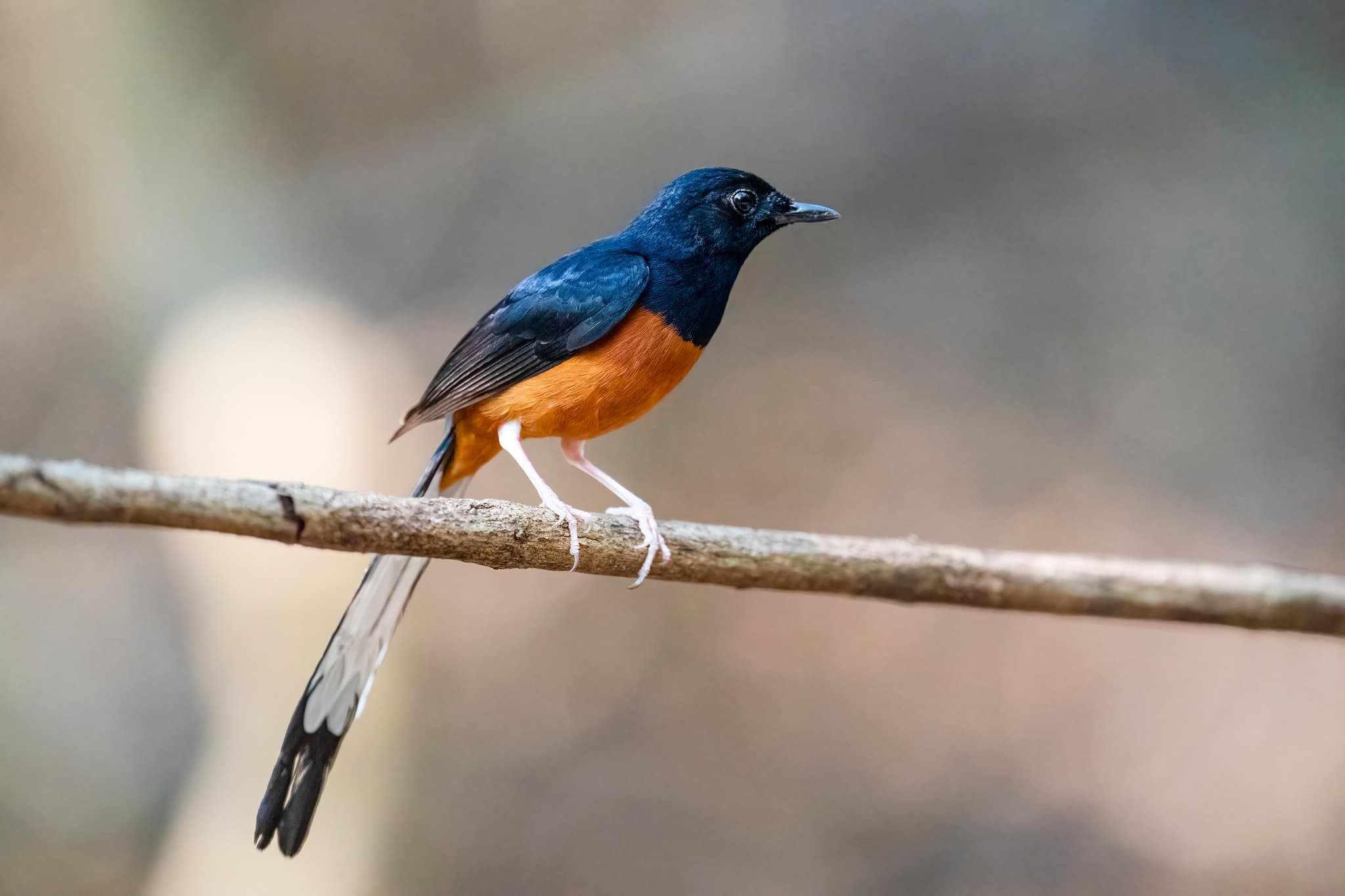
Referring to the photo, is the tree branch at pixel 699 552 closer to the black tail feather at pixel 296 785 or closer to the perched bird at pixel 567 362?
the perched bird at pixel 567 362

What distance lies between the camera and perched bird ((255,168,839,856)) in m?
2.17

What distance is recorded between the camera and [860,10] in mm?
4324

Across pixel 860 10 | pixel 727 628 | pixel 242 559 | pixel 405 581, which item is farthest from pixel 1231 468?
pixel 242 559

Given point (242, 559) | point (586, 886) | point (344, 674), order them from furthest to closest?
point (242, 559) < point (586, 886) < point (344, 674)

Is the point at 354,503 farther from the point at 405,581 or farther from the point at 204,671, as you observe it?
the point at 204,671

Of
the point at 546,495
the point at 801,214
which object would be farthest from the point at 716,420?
the point at 546,495

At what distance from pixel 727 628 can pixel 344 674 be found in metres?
1.93

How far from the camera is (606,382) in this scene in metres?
2.21

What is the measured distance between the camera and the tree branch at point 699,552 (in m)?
1.34

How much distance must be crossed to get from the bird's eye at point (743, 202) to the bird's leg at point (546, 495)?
2.54 ft

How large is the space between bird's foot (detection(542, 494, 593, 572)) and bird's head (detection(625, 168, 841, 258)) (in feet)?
2.38

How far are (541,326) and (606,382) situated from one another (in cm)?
23

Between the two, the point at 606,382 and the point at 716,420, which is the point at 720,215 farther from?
the point at 716,420

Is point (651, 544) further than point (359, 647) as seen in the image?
No
